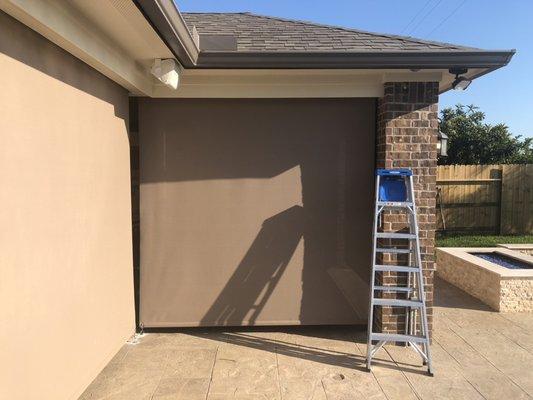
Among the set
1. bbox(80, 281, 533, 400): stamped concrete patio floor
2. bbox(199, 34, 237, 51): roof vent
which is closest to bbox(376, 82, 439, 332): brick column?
bbox(80, 281, 533, 400): stamped concrete patio floor

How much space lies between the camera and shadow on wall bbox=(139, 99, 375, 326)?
4820 millimetres

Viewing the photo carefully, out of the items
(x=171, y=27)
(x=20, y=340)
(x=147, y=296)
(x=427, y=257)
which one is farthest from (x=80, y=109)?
(x=427, y=257)

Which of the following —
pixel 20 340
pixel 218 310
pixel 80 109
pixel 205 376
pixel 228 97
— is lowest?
pixel 205 376

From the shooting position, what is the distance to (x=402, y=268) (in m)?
4.08

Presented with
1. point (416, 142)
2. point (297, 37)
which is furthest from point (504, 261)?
point (297, 37)

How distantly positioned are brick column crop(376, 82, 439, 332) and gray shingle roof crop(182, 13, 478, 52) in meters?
0.42

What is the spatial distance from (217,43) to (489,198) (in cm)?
976

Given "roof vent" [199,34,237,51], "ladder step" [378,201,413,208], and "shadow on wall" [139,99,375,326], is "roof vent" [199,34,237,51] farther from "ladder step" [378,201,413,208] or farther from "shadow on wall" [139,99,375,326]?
"ladder step" [378,201,413,208]

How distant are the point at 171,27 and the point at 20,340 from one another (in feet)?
7.27

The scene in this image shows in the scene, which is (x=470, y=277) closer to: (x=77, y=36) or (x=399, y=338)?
(x=399, y=338)

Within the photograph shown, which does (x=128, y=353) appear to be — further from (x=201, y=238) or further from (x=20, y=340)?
(x=20, y=340)

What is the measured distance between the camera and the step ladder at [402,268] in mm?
4098

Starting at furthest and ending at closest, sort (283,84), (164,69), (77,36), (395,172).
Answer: (283,84) → (395,172) → (164,69) → (77,36)

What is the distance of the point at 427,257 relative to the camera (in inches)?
181
